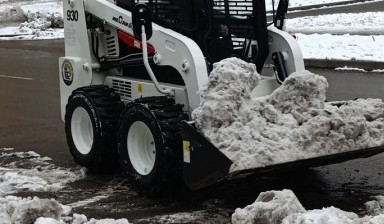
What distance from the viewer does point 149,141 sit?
6.39 metres

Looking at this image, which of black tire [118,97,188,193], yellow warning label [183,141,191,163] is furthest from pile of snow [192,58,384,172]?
black tire [118,97,188,193]

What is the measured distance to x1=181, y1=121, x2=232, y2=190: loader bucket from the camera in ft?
17.2

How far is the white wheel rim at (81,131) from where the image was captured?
7434mm

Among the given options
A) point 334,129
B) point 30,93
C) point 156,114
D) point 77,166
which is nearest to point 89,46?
point 77,166

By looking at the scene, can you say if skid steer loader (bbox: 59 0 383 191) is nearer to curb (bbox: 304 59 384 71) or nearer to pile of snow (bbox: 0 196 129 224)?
pile of snow (bbox: 0 196 129 224)

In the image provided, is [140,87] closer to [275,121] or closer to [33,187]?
[33,187]

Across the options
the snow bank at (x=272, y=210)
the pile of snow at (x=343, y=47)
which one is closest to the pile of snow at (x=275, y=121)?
the snow bank at (x=272, y=210)

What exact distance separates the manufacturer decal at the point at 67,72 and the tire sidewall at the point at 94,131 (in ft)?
1.49

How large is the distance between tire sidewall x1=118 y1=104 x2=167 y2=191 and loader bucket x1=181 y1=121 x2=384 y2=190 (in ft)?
1.24

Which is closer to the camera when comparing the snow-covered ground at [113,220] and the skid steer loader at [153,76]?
the snow-covered ground at [113,220]

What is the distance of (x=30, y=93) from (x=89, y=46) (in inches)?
237

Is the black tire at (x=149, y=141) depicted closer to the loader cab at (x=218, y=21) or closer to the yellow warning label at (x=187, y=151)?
the yellow warning label at (x=187, y=151)

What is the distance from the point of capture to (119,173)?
24.0 ft

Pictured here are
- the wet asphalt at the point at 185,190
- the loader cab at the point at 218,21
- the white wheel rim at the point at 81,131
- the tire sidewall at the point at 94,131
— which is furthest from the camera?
the white wheel rim at the point at 81,131
